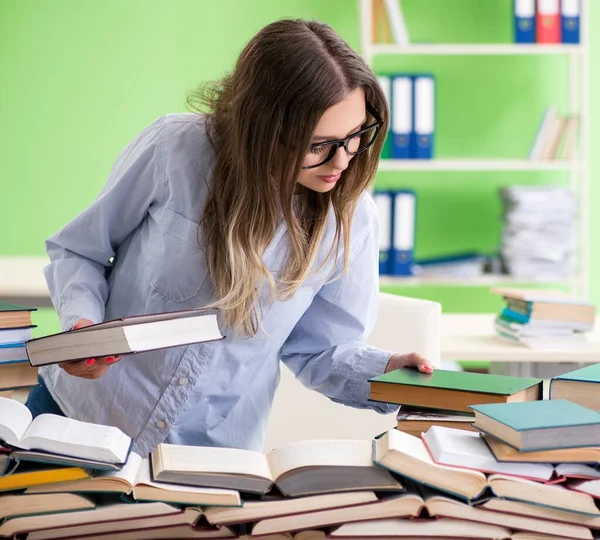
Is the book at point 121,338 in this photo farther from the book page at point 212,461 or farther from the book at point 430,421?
the book at point 430,421

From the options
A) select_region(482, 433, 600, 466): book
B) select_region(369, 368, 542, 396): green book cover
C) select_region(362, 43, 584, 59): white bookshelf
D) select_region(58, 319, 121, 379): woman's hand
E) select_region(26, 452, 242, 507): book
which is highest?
select_region(362, 43, 584, 59): white bookshelf

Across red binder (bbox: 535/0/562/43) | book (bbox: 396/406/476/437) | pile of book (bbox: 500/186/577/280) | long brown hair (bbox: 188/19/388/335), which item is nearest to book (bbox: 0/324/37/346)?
long brown hair (bbox: 188/19/388/335)

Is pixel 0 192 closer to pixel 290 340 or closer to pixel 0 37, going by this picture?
pixel 0 37

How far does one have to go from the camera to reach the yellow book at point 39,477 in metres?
0.95

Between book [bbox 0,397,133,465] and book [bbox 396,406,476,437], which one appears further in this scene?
book [bbox 396,406,476,437]

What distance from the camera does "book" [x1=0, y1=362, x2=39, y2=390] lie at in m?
1.22

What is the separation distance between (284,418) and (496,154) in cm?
275

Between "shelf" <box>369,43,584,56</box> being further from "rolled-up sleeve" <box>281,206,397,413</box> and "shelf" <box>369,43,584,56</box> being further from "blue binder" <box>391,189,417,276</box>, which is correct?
"rolled-up sleeve" <box>281,206,397,413</box>

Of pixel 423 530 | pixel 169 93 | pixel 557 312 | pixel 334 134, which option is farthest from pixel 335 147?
pixel 169 93

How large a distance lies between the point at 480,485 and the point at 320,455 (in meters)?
0.18

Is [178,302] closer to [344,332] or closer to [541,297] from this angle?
[344,332]

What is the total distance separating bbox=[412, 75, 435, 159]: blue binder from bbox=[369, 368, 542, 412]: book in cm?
269

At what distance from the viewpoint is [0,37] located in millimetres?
4391

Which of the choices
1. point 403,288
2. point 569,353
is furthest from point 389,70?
point 569,353
